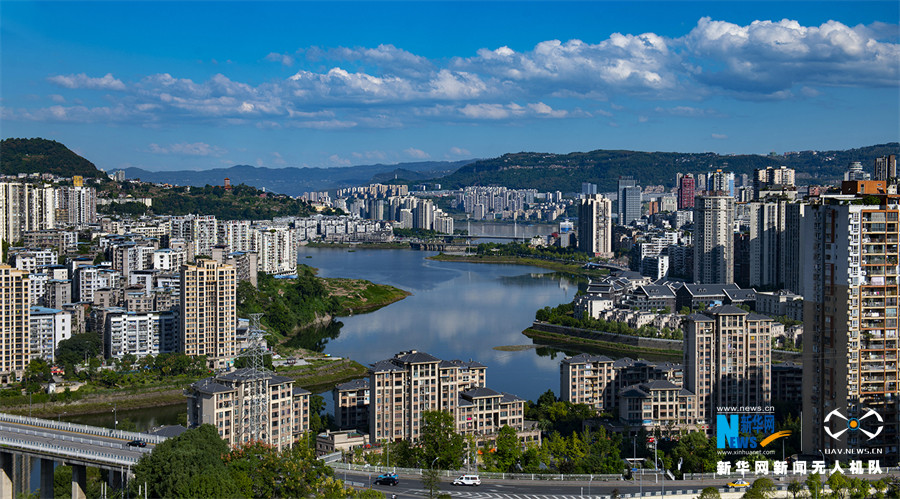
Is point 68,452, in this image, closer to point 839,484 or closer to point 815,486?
point 815,486

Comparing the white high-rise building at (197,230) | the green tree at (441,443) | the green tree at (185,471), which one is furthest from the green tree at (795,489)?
the white high-rise building at (197,230)

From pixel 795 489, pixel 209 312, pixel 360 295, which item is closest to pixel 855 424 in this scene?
pixel 795 489

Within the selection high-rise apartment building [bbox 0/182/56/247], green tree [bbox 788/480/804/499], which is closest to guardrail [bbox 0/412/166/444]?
green tree [bbox 788/480/804/499]

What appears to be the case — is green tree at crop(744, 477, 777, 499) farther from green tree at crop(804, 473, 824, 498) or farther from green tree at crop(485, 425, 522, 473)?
green tree at crop(485, 425, 522, 473)

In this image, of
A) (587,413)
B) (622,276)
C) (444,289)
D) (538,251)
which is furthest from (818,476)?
(538,251)

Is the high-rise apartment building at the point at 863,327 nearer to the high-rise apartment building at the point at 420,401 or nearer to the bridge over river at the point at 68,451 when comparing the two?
the high-rise apartment building at the point at 420,401

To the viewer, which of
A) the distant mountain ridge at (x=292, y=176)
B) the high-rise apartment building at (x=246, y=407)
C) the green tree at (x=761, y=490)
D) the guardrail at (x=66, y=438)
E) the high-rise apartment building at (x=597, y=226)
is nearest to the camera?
the green tree at (x=761, y=490)
